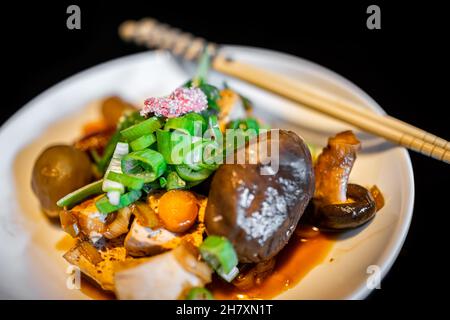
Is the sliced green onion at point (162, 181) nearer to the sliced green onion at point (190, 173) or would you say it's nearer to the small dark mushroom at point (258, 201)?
the sliced green onion at point (190, 173)

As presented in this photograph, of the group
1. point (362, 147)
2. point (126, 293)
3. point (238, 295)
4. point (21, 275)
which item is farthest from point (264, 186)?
point (21, 275)

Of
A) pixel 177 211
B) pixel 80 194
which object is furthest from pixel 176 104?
pixel 80 194

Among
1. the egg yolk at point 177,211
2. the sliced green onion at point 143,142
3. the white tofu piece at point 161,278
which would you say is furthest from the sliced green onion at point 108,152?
the white tofu piece at point 161,278

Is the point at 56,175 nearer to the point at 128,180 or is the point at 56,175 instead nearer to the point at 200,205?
the point at 128,180

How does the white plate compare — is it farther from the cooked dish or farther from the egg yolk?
the egg yolk

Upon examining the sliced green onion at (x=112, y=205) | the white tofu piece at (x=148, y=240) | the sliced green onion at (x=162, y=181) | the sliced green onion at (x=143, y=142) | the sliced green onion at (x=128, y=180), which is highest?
the sliced green onion at (x=143, y=142)

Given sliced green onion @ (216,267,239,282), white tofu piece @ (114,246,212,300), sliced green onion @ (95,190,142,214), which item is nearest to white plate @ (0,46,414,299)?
sliced green onion @ (216,267,239,282)

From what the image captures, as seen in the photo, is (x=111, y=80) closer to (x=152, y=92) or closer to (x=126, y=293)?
(x=152, y=92)
